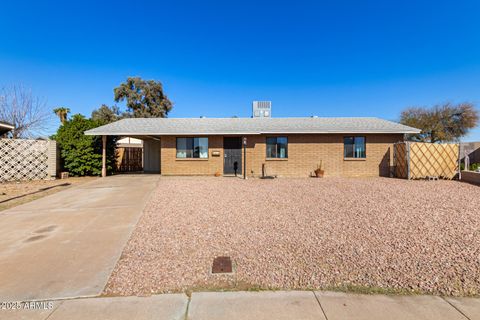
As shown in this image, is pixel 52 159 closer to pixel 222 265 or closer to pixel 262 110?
pixel 222 265

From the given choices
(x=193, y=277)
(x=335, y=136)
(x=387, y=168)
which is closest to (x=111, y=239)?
(x=193, y=277)

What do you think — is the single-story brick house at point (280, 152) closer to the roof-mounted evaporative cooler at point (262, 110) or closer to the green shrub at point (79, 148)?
the green shrub at point (79, 148)

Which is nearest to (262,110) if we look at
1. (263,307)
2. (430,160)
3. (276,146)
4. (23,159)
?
(276,146)

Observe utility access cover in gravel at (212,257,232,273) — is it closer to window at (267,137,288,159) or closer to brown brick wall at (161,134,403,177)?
brown brick wall at (161,134,403,177)

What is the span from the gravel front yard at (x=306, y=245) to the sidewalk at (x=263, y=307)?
0.19 meters

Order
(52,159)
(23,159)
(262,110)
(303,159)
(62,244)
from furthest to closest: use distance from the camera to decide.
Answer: (262,110) < (303,159) < (52,159) < (23,159) < (62,244)

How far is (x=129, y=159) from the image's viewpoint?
19.3 m

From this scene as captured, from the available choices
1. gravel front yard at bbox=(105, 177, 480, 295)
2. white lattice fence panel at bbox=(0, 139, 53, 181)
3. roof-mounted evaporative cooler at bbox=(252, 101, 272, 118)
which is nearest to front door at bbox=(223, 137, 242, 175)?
roof-mounted evaporative cooler at bbox=(252, 101, 272, 118)

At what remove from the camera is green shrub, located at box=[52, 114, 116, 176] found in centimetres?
1399

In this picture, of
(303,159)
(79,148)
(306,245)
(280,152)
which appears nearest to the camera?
(306,245)

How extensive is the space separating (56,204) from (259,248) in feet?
23.7

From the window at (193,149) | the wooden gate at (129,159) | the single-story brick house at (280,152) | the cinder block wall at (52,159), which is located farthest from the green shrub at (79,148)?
the window at (193,149)

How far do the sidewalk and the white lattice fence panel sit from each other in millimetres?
13730

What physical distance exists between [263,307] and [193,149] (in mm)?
12996
